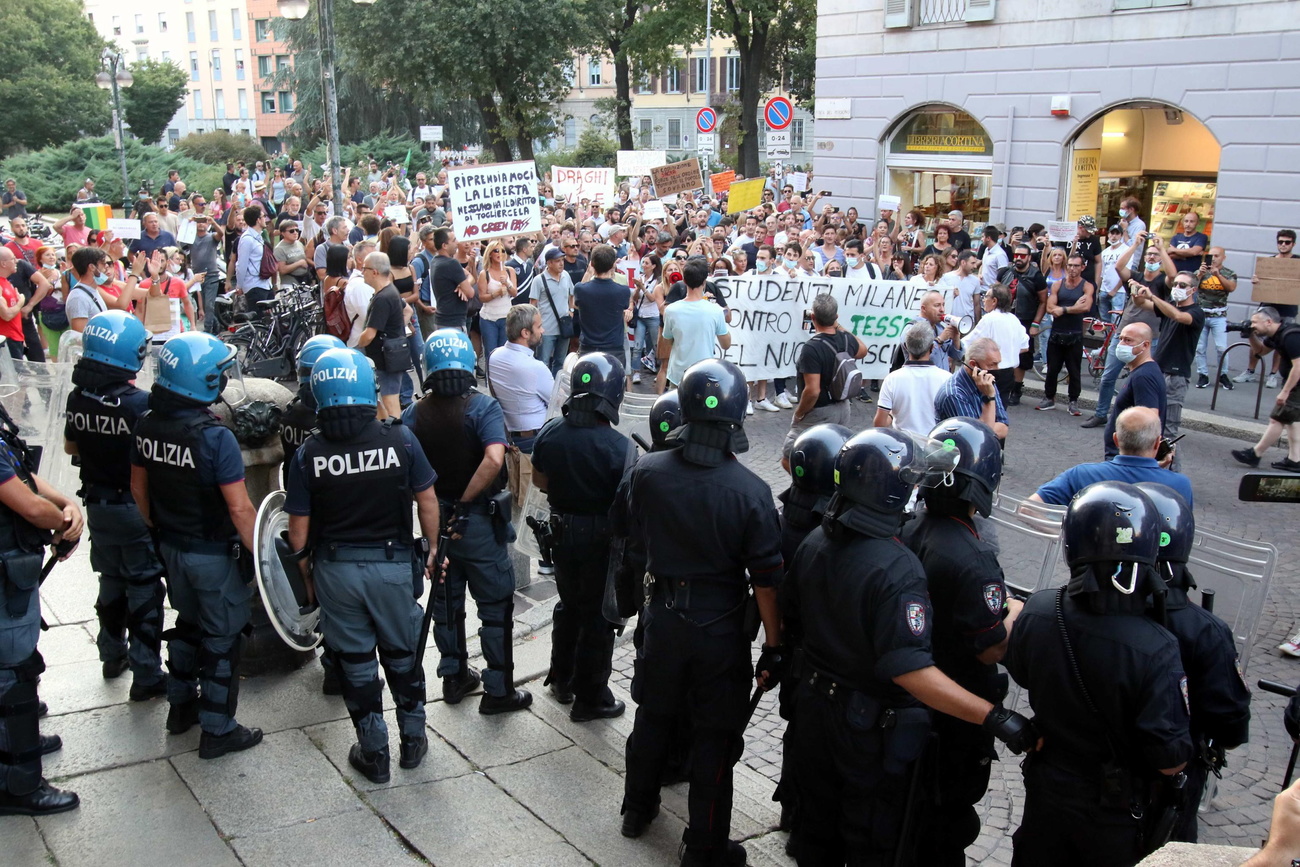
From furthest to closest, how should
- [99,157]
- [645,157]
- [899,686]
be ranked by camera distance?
[99,157], [645,157], [899,686]

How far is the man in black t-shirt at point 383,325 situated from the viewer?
31.3ft

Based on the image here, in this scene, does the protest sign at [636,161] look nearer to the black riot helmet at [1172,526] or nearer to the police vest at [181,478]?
the police vest at [181,478]

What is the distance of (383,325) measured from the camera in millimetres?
9570

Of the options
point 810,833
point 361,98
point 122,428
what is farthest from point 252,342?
point 361,98

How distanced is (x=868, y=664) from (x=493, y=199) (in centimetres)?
943

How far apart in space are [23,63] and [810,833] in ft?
204

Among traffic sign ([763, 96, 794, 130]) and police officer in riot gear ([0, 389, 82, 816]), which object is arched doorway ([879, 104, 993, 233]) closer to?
traffic sign ([763, 96, 794, 130])

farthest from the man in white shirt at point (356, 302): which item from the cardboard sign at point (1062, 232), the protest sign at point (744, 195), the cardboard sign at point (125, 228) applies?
the cardboard sign at point (1062, 232)

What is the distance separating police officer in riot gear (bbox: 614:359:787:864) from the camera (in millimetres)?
4113

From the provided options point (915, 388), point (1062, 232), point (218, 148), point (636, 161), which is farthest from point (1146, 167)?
point (218, 148)

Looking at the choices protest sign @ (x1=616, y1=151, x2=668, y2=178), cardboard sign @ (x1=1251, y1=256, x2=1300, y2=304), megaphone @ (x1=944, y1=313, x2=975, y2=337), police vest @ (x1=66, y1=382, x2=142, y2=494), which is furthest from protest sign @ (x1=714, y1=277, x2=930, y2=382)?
protest sign @ (x1=616, y1=151, x2=668, y2=178)

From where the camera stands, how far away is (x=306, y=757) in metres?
5.00

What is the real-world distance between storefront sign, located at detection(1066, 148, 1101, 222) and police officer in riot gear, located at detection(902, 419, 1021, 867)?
14950 mm

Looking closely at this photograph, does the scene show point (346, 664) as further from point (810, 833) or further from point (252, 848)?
point (810, 833)
